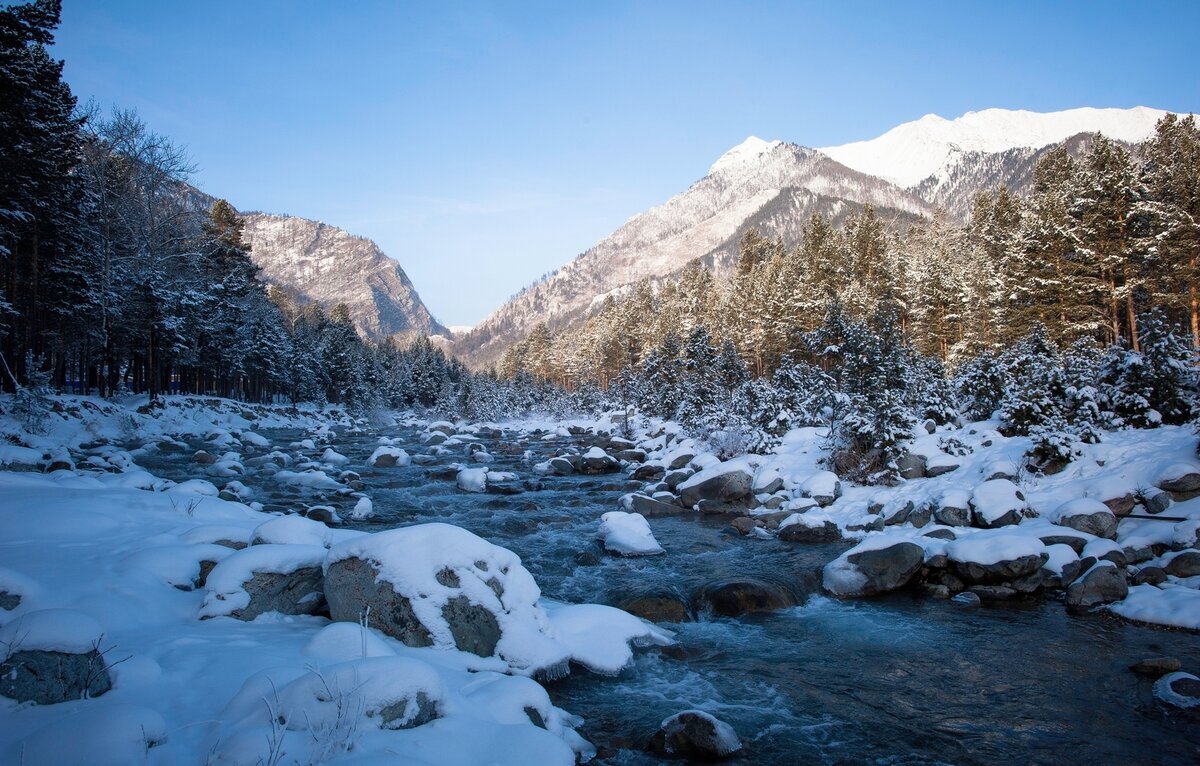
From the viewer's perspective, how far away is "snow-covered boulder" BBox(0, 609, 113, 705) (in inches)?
153

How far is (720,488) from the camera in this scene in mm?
17531

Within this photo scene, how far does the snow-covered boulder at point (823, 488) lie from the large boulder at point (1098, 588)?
6591mm

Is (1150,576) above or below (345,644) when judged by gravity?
below

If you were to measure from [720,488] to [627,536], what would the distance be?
A: 564cm


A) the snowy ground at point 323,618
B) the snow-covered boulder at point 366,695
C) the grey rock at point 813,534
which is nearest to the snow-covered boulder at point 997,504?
the snowy ground at point 323,618

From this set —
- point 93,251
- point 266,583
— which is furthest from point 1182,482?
point 93,251

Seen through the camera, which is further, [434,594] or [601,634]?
[601,634]

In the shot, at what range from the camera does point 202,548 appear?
23.2 ft

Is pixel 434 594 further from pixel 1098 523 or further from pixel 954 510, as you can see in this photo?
pixel 1098 523

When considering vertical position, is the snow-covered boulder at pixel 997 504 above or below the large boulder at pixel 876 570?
above

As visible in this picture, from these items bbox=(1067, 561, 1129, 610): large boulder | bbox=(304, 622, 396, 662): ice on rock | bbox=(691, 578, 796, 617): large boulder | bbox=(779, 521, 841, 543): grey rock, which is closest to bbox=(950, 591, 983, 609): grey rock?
bbox=(1067, 561, 1129, 610): large boulder

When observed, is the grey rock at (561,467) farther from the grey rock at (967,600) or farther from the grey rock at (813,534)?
the grey rock at (967,600)

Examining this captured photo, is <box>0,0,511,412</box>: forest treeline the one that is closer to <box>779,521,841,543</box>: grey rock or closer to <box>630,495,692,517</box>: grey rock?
<box>630,495,692,517</box>: grey rock

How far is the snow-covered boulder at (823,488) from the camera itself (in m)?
15.6
